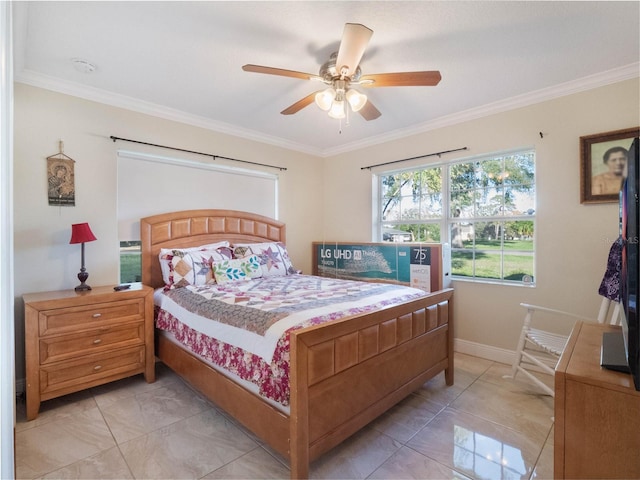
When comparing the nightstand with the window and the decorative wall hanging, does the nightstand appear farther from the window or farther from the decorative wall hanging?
the window

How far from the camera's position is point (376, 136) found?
3.87 metres

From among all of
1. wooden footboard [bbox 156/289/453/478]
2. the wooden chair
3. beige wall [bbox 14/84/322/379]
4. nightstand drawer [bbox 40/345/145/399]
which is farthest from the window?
nightstand drawer [bbox 40/345/145/399]

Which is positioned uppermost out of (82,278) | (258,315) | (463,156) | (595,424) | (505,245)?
(463,156)

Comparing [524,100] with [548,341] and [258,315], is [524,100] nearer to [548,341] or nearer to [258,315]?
[548,341]

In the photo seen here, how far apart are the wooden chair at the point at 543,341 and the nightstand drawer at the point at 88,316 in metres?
3.07

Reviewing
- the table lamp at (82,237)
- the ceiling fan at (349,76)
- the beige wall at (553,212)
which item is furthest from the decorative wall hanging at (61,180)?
the beige wall at (553,212)

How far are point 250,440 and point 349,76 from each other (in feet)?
7.60

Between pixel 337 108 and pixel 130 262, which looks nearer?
pixel 337 108

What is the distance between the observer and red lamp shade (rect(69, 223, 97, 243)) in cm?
239

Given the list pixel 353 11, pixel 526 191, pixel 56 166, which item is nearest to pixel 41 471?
pixel 56 166

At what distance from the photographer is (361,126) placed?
354 centimetres

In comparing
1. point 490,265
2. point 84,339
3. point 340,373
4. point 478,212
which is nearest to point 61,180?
point 84,339

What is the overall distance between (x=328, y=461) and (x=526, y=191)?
283 cm

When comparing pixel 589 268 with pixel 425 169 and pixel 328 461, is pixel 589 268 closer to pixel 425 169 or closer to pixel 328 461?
pixel 425 169
